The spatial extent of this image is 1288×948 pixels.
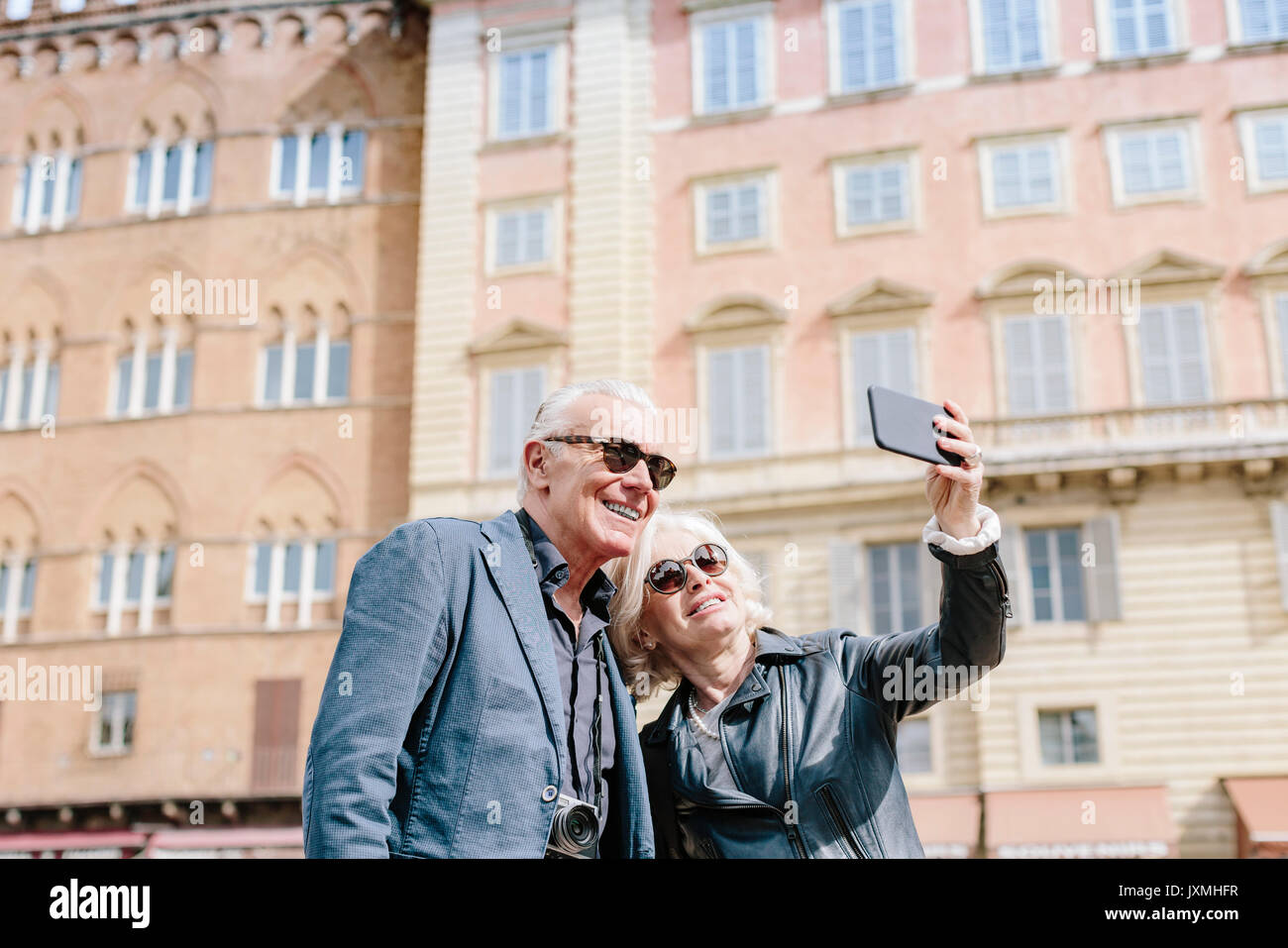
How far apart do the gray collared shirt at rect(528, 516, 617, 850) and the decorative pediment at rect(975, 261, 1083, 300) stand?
63.6ft

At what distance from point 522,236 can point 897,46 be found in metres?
7.27

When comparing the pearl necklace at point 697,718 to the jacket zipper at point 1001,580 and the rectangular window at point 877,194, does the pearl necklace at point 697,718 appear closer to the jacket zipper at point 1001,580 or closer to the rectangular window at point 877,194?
the jacket zipper at point 1001,580

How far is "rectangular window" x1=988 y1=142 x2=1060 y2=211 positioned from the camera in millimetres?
21609

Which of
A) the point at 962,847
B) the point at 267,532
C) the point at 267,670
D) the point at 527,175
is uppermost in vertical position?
the point at 527,175

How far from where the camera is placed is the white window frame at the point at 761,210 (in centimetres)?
2269

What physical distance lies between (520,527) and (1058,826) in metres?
17.0

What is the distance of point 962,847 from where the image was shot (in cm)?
1828

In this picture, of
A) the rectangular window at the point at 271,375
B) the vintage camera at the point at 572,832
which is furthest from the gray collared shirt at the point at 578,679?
the rectangular window at the point at 271,375

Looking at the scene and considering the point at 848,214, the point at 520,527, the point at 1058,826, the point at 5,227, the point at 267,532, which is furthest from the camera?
the point at 5,227

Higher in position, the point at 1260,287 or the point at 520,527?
the point at 1260,287

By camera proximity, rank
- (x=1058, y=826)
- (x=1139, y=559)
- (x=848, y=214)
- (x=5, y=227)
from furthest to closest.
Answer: (x=5, y=227)
(x=848, y=214)
(x=1139, y=559)
(x=1058, y=826)

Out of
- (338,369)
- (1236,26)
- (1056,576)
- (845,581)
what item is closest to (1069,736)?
(1056,576)

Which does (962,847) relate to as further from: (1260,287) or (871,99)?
(871,99)

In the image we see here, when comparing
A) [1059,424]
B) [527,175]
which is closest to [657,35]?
[527,175]
